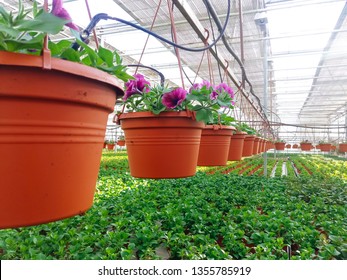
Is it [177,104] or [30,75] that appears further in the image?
[177,104]

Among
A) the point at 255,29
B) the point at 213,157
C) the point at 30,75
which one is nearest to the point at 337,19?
the point at 255,29

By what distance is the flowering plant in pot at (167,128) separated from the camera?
0.82 m

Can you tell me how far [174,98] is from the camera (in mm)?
806

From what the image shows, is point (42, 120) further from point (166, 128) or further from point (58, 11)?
point (166, 128)

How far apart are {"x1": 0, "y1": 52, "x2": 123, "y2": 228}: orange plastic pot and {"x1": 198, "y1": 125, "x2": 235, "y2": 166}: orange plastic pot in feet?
Answer: 2.69

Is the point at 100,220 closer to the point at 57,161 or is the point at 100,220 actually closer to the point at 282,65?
the point at 57,161

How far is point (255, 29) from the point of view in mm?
5551

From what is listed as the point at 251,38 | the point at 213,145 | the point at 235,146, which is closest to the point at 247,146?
the point at 235,146

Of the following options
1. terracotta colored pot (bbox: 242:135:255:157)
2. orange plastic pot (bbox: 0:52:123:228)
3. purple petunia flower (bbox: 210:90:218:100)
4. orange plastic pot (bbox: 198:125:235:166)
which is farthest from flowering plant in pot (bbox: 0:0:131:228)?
terracotta colored pot (bbox: 242:135:255:157)

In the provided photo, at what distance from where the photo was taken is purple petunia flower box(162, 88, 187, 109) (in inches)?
31.4

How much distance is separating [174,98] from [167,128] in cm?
9

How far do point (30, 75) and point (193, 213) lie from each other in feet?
6.42

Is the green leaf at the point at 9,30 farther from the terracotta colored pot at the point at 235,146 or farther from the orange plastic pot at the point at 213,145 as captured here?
the terracotta colored pot at the point at 235,146

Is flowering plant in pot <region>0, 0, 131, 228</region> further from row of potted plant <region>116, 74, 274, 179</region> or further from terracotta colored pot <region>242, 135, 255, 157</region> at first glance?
terracotta colored pot <region>242, 135, 255, 157</region>
